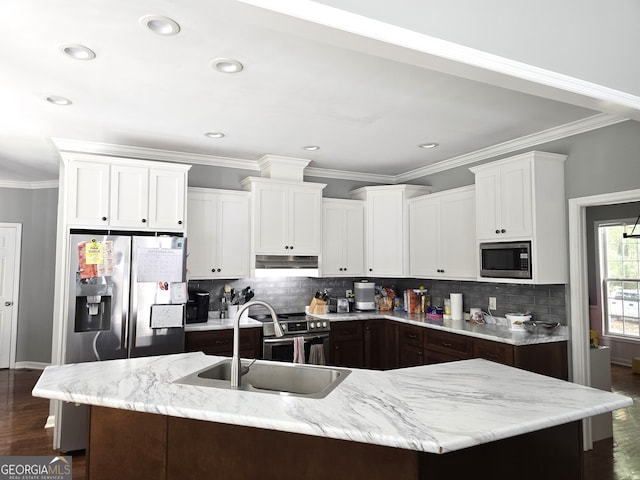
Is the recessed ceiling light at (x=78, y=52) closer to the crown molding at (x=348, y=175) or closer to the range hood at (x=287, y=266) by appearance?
the range hood at (x=287, y=266)

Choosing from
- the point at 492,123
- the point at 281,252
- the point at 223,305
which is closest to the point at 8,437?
the point at 223,305

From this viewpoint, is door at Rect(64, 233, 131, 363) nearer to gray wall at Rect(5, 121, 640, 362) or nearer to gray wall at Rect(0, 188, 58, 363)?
gray wall at Rect(5, 121, 640, 362)

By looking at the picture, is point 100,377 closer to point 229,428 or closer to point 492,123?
point 229,428

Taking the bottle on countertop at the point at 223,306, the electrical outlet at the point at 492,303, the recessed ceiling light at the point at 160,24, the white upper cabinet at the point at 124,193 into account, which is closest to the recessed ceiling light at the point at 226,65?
the recessed ceiling light at the point at 160,24

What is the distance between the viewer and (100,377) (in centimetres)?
217

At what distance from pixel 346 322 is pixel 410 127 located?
86.3 inches

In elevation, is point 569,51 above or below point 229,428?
above

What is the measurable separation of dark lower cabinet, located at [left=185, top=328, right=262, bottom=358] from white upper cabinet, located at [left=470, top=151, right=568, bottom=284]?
2347 mm

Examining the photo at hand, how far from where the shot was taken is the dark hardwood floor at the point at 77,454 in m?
3.23

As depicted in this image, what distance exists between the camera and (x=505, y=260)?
12.6 feet

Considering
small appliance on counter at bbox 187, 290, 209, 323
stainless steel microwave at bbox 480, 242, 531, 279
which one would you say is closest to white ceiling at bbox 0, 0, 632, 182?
stainless steel microwave at bbox 480, 242, 531, 279

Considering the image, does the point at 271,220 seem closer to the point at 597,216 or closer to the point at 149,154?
the point at 149,154

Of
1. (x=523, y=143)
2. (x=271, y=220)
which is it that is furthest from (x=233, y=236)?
(x=523, y=143)

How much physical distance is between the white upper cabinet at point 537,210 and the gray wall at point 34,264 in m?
6.06
